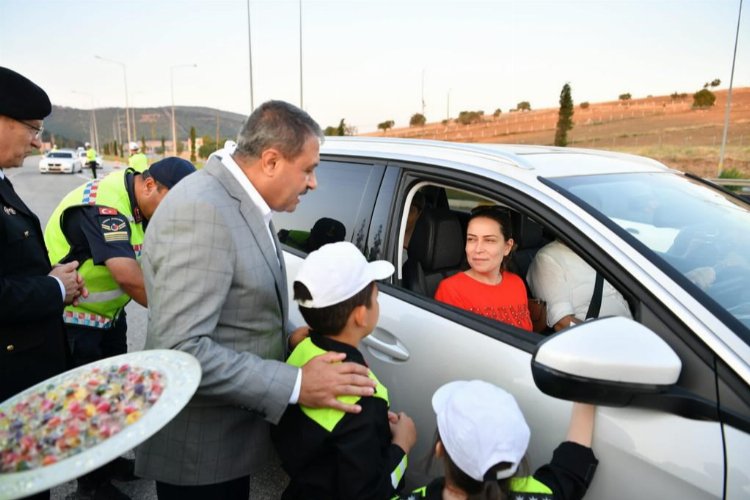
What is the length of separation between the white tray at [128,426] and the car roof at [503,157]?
1.37 meters

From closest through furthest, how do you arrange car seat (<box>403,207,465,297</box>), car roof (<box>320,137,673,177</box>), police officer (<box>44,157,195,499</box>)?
1. car roof (<box>320,137,673,177</box>)
2. police officer (<box>44,157,195,499</box>)
3. car seat (<box>403,207,465,297</box>)

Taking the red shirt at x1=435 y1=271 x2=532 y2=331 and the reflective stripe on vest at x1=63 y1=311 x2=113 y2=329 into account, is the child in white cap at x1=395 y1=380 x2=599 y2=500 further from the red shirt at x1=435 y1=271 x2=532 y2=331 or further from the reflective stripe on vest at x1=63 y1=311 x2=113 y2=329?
the reflective stripe on vest at x1=63 y1=311 x2=113 y2=329

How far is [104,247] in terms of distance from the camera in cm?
243

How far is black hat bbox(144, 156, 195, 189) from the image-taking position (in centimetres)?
265

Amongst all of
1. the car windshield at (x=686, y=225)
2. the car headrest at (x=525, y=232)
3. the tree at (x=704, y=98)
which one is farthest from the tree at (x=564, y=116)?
the car windshield at (x=686, y=225)

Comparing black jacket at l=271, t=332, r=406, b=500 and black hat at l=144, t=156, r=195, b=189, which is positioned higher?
black hat at l=144, t=156, r=195, b=189

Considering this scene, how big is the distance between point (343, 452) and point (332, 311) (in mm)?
422

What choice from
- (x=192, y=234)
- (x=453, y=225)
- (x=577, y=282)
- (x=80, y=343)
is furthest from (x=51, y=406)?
(x=577, y=282)

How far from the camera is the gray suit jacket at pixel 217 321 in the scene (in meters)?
1.48

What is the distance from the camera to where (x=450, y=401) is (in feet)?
4.38

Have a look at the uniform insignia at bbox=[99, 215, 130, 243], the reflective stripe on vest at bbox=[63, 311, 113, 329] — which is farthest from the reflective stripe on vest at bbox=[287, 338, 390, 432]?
the reflective stripe on vest at bbox=[63, 311, 113, 329]

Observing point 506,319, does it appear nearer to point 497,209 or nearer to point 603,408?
point 497,209

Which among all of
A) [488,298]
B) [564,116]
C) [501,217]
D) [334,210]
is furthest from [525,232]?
[564,116]

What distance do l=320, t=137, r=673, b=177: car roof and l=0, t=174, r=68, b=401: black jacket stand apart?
151 centimetres
